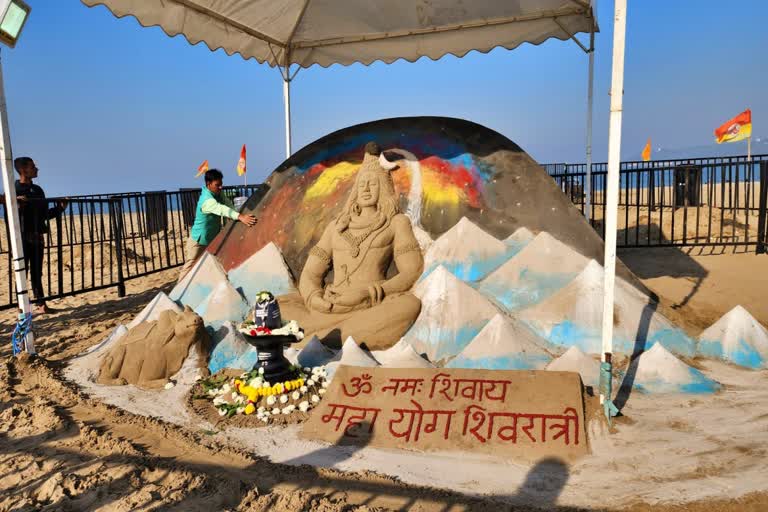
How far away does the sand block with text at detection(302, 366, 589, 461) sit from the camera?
3406 millimetres

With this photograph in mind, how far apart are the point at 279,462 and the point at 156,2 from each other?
5.01 metres

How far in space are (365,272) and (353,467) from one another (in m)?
2.56

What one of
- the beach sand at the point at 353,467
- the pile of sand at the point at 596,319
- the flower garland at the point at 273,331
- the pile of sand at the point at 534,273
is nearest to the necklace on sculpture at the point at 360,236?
the pile of sand at the point at 534,273

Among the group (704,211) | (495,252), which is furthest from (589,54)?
(704,211)

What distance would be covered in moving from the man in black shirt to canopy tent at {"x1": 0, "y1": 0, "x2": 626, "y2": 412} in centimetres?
261

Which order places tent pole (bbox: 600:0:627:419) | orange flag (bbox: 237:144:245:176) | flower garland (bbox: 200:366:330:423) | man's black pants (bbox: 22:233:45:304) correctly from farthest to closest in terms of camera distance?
orange flag (bbox: 237:144:245:176)
man's black pants (bbox: 22:233:45:304)
flower garland (bbox: 200:366:330:423)
tent pole (bbox: 600:0:627:419)

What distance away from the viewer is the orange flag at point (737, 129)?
1310 cm

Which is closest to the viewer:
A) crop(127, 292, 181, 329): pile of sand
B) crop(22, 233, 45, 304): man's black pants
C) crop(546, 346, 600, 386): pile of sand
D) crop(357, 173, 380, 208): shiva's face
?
crop(546, 346, 600, 386): pile of sand

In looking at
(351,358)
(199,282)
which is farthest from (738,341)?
(199,282)

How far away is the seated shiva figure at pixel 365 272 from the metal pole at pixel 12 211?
7.84 ft

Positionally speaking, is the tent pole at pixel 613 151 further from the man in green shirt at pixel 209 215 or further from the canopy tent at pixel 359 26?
the man in green shirt at pixel 209 215

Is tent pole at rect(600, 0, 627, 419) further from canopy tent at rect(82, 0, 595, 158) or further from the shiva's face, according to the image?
canopy tent at rect(82, 0, 595, 158)

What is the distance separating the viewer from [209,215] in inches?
264

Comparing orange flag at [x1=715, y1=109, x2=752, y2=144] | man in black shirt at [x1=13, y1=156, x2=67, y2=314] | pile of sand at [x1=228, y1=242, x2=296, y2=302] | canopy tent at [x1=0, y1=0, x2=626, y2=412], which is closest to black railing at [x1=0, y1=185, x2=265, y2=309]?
man in black shirt at [x1=13, y1=156, x2=67, y2=314]
